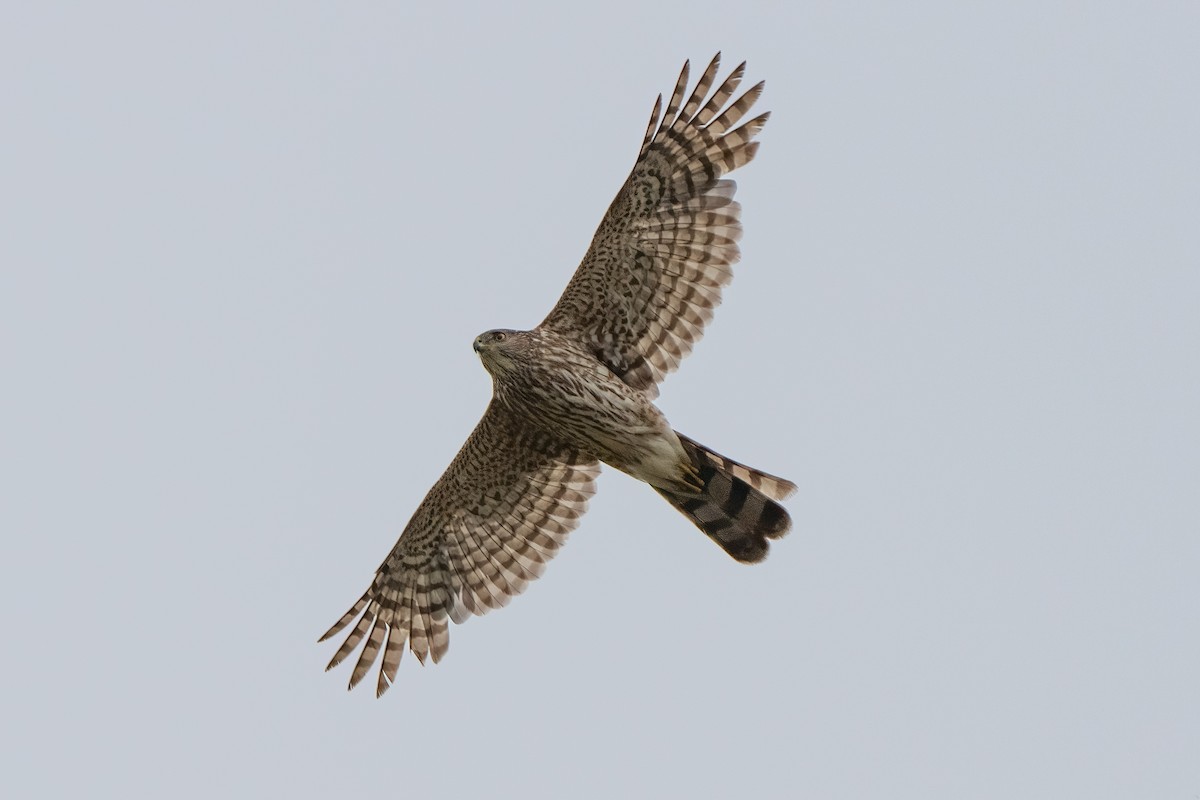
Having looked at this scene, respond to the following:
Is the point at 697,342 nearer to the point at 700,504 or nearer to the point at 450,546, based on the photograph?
the point at 700,504

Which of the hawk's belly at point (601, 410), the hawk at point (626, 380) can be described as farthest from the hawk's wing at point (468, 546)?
the hawk's belly at point (601, 410)

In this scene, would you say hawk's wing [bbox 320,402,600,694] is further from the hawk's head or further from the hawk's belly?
the hawk's head

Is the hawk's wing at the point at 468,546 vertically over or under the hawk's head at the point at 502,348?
under

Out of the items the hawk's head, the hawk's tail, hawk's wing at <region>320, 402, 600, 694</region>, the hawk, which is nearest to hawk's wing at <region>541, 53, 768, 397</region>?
the hawk

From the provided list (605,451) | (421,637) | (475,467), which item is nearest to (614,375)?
(605,451)

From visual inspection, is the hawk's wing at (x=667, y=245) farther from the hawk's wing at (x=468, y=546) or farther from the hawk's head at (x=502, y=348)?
the hawk's wing at (x=468, y=546)

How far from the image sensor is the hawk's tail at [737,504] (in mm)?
14141

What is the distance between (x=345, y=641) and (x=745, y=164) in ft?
16.5

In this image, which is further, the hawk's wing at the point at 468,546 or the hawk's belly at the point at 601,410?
the hawk's wing at the point at 468,546

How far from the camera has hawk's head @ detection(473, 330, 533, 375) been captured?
13.9 metres

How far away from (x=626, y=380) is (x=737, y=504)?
4.19 feet

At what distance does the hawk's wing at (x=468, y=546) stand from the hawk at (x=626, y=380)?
1 centimetres

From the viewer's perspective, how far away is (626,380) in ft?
46.8

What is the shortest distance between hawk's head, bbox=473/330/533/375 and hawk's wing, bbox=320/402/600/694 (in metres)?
1.08
